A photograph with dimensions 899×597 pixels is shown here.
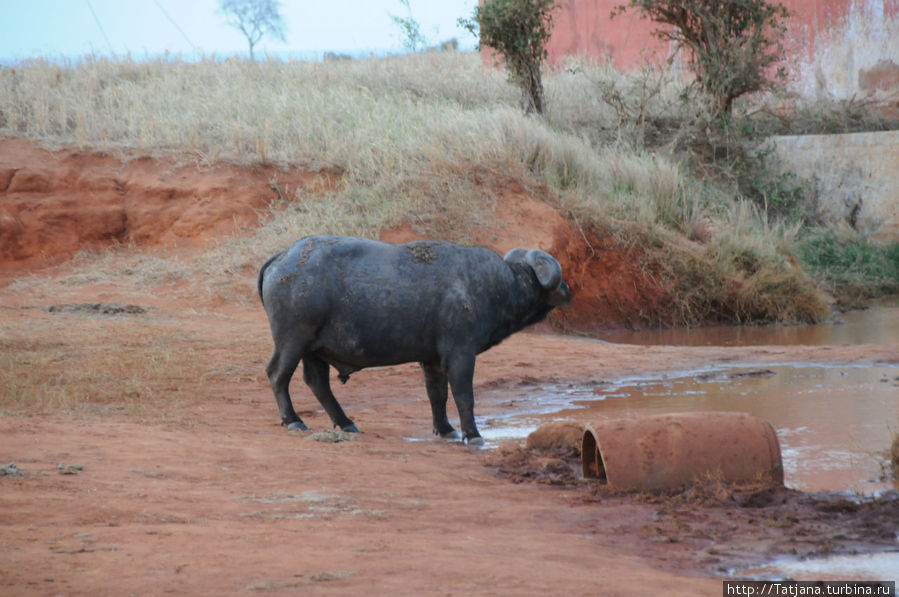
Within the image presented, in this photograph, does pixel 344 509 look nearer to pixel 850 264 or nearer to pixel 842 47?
A: pixel 850 264

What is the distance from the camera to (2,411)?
690 centimetres

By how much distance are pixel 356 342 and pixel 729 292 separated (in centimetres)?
907

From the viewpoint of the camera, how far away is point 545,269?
24.6 feet

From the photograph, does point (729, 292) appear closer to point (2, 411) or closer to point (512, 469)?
point (512, 469)

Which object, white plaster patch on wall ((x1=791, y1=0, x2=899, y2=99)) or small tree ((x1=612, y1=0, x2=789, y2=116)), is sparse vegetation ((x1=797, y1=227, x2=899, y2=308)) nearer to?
small tree ((x1=612, y1=0, x2=789, y2=116))

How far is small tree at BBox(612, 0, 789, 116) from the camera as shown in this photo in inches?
755

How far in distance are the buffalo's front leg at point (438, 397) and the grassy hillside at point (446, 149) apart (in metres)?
7.20

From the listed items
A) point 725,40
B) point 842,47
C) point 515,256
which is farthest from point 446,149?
point 842,47

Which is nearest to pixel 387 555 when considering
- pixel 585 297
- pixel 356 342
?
pixel 356 342

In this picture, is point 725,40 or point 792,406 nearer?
point 792,406

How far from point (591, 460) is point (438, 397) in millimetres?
1809

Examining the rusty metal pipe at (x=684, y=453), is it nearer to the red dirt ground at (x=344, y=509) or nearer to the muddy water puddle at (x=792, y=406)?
the red dirt ground at (x=344, y=509)

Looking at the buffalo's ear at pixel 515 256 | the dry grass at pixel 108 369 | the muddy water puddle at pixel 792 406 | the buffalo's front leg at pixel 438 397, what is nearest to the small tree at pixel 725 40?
the muddy water puddle at pixel 792 406

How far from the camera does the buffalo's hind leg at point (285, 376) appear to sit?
23.2 feet
